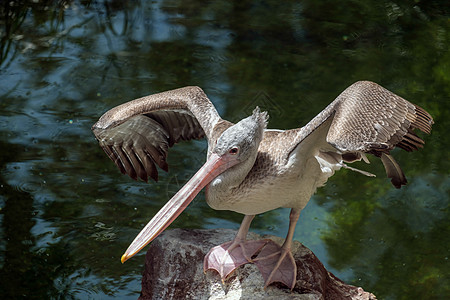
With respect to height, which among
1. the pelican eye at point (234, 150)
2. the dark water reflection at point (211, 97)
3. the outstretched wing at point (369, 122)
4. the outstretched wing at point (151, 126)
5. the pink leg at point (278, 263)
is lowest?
the dark water reflection at point (211, 97)

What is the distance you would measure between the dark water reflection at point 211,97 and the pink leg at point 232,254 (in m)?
1.32

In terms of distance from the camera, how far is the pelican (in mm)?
3824

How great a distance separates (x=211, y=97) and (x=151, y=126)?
2.49 m

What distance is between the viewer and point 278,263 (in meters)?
4.20

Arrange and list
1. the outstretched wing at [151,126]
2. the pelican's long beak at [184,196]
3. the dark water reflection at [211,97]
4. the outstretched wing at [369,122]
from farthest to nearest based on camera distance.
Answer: the dark water reflection at [211,97] → the outstretched wing at [151,126] → the pelican's long beak at [184,196] → the outstretched wing at [369,122]

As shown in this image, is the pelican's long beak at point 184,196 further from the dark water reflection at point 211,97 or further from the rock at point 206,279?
the dark water reflection at point 211,97

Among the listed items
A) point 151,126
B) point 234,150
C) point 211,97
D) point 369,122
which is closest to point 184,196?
point 234,150

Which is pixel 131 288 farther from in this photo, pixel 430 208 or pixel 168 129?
pixel 430 208

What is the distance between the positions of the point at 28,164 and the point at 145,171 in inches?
85.7

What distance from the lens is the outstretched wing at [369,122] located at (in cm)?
354

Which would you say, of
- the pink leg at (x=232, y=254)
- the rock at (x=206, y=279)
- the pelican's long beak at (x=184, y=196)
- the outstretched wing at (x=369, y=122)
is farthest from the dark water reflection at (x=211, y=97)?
the outstretched wing at (x=369, y=122)

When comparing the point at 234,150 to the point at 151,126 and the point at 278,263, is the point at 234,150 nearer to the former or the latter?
the point at 278,263

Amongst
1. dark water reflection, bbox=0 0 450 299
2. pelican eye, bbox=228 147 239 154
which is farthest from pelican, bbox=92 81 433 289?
dark water reflection, bbox=0 0 450 299

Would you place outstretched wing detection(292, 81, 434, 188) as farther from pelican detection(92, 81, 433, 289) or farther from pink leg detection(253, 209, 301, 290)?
pink leg detection(253, 209, 301, 290)
